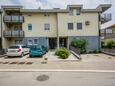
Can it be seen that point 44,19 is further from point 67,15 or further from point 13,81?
point 13,81

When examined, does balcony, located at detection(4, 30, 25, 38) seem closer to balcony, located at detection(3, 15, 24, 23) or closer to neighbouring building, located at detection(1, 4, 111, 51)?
neighbouring building, located at detection(1, 4, 111, 51)

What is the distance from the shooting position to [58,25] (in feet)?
96.5

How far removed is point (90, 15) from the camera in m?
29.8

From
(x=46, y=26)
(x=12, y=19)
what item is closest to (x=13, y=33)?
(x=12, y=19)

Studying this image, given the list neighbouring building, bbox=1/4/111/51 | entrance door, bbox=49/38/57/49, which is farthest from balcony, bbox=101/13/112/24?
entrance door, bbox=49/38/57/49

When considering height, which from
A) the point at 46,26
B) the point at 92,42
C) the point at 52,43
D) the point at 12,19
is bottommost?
the point at 52,43

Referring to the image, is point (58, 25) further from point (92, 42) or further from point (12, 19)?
point (12, 19)

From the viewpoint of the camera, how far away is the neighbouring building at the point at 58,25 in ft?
96.7

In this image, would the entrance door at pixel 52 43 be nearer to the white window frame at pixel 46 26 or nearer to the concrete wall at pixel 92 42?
the white window frame at pixel 46 26

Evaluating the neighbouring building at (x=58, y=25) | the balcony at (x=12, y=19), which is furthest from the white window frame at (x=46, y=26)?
the balcony at (x=12, y=19)

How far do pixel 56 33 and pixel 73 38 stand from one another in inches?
128

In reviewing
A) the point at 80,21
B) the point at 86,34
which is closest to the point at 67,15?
the point at 80,21

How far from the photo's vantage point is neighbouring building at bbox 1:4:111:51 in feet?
96.7

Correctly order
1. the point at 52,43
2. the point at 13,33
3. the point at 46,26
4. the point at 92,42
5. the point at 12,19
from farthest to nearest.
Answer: the point at 52,43, the point at 46,26, the point at 92,42, the point at 13,33, the point at 12,19
